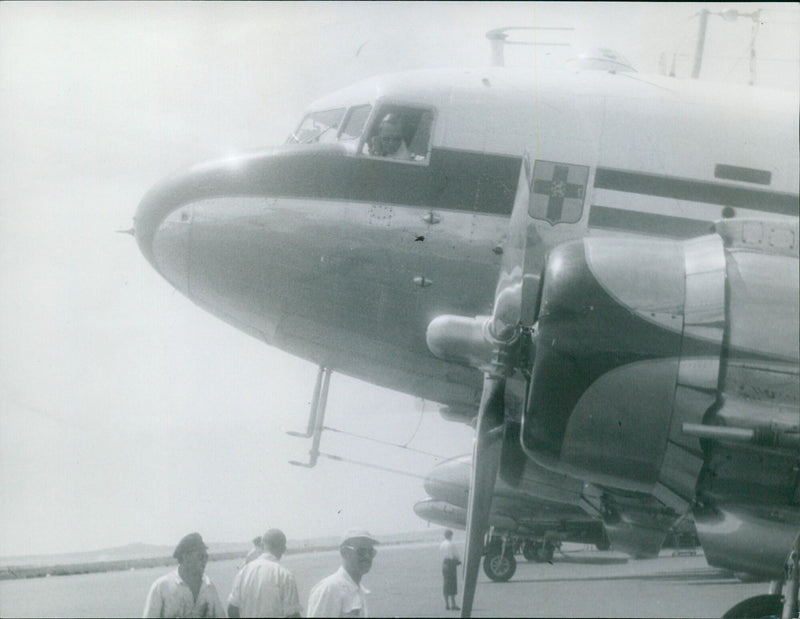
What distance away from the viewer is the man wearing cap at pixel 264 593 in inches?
217

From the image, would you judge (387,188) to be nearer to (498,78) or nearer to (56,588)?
(498,78)

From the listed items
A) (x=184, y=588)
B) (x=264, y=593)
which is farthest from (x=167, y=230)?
(x=264, y=593)

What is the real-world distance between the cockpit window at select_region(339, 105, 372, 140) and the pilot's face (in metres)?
0.34

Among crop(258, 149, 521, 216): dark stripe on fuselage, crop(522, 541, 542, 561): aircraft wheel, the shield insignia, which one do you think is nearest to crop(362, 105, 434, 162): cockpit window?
crop(258, 149, 521, 216): dark stripe on fuselage

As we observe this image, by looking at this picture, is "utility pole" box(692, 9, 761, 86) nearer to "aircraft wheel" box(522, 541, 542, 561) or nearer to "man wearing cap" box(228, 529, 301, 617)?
"man wearing cap" box(228, 529, 301, 617)

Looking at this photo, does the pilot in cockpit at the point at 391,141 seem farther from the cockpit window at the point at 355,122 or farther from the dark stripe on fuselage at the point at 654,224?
the dark stripe on fuselage at the point at 654,224

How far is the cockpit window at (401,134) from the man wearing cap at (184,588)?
4246 millimetres

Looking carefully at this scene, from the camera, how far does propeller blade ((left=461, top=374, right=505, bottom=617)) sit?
5.96 meters

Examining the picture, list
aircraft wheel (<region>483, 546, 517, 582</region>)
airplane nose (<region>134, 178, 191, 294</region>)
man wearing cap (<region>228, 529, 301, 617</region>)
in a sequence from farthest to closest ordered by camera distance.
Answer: aircraft wheel (<region>483, 546, 517, 582</region>)
airplane nose (<region>134, 178, 191, 294</region>)
man wearing cap (<region>228, 529, 301, 617</region>)

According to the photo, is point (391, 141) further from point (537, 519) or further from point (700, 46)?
point (537, 519)

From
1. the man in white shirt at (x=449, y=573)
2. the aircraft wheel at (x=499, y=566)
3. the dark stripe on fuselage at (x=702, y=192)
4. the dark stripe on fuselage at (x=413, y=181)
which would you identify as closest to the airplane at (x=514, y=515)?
the aircraft wheel at (x=499, y=566)

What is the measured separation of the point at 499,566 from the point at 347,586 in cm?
1282

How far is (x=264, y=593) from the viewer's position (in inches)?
219

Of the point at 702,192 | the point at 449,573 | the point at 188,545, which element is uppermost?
the point at 702,192
